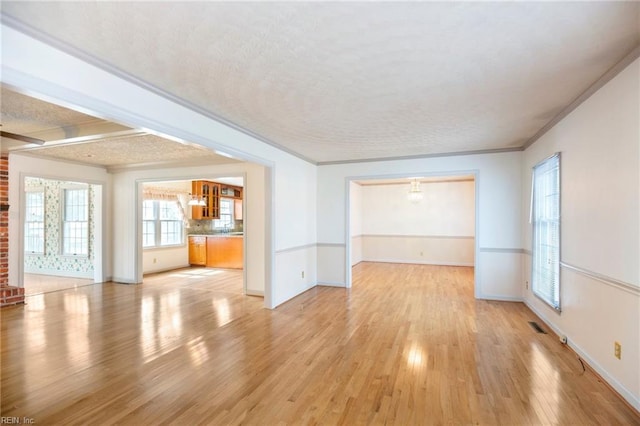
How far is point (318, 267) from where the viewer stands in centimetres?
629

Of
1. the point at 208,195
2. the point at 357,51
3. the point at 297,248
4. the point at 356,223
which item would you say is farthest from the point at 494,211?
the point at 208,195

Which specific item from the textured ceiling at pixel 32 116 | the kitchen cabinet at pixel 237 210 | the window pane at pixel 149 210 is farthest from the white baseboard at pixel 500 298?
the kitchen cabinet at pixel 237 210

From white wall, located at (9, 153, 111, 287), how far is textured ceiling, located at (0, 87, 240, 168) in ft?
0.70

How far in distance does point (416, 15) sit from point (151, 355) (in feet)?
12.3

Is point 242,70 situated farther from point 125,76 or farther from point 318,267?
point 318,267

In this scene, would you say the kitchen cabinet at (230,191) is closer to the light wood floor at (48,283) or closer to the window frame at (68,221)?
the window frame at (68,221)

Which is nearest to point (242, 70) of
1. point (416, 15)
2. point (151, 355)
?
point (416, 15)

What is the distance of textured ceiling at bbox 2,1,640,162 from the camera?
1.72m

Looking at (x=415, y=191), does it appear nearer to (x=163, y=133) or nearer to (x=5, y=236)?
(x=163, y=133)

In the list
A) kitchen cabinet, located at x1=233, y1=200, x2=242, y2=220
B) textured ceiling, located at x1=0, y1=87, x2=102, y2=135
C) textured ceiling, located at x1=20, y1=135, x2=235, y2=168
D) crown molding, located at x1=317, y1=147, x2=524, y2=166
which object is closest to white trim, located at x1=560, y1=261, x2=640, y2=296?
crown molding, located at x1=317, y1=147, x2=524, y2=166

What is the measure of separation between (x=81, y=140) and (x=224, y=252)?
15.7ft

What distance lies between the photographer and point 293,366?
285cm

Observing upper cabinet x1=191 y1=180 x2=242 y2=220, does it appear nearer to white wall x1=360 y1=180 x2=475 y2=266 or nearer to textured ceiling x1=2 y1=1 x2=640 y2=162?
white wall x1=360 y1=180 x2=475 y2=266

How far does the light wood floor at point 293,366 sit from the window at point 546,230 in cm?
52
